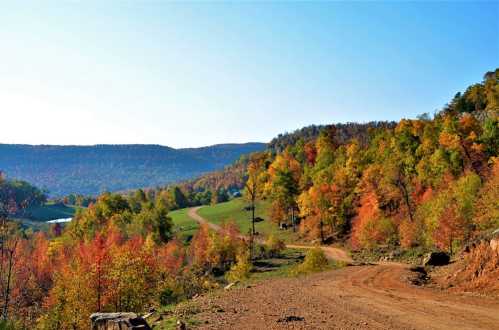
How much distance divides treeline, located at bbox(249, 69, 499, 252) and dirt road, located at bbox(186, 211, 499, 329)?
22.5 metres

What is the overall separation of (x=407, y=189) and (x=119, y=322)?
3115 inches

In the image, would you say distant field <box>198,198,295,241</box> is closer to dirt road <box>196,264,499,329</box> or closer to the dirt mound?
dirt road <box>196,264,499,329</box>

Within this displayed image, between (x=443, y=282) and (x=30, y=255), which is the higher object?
(x=443, y=282)

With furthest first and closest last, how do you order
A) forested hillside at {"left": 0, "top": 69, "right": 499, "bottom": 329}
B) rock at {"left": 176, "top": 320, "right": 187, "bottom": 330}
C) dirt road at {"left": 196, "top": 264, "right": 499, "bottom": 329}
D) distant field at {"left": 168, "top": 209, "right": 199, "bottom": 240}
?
1. distant field at {"left": 168, "top": 209, "right": 199, "bottom": 240}
2. forested hillside at {"left": 0, "top": 69, "right": 499, "bottom": 329}
3. dirt road at {"left": 196, "top": 264, "right": 499, "bottom": 329}
4. rock at {"left": 176, "top": 320, "right": 187, "bottom": 330}

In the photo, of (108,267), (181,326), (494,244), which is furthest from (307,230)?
(181,326)

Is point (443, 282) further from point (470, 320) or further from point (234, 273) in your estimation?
point (234, 273)

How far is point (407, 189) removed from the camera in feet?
296

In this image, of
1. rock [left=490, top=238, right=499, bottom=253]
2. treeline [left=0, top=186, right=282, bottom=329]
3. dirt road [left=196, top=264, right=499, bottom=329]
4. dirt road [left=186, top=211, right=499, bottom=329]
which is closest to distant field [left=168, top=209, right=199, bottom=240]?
treeline [left=0, top=186, right=282, bottom=329]

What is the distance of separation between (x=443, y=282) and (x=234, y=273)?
32659 mm

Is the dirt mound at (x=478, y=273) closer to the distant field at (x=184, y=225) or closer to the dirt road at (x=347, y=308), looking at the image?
the dirt road at (x=347, y=308)

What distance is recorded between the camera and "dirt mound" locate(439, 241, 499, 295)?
3062cm

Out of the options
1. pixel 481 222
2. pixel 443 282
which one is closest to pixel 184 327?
pixel 443 282

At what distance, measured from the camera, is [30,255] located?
346 ft

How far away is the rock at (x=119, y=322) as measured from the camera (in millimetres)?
20953
